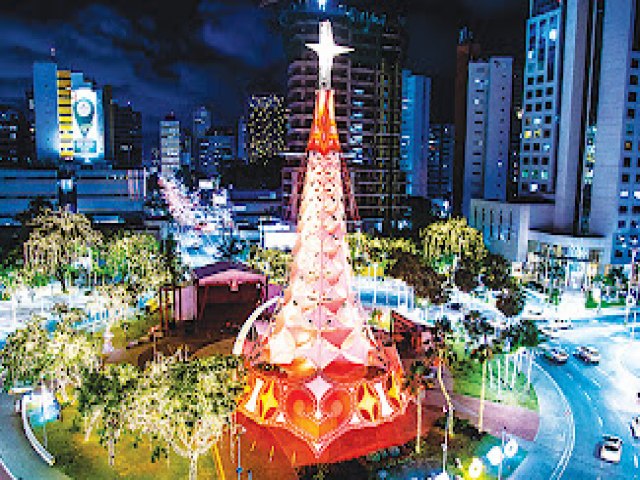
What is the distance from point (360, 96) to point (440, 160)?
268 feet

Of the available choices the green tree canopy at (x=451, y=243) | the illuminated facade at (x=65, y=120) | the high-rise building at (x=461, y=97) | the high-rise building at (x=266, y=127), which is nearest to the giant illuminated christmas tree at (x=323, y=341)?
the green tree canopy at (x=451, y=243)

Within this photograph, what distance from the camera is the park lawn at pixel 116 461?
1141 inches

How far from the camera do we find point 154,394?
2733cm

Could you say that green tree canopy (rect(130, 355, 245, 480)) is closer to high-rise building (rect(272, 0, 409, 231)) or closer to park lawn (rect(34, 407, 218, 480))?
park lawn (rect(34, 407, 218, 480))

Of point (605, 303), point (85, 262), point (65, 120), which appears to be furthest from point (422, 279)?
point (65, 120)

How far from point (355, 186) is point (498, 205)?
1110 inches

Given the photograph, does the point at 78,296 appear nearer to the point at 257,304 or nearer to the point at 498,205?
the point at 257,304

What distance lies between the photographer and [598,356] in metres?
47.0

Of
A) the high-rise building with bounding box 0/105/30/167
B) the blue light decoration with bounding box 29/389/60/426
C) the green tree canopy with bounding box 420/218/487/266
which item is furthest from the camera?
the high-rise building with bounding box 0/105/30/167

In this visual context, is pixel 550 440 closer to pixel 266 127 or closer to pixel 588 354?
pixel 588 354

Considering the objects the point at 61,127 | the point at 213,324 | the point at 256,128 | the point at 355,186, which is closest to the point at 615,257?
the point at 355,186

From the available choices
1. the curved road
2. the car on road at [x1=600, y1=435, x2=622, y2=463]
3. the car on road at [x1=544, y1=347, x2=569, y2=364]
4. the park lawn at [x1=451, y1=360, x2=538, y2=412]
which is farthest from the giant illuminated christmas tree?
the car on road at [x1=544, y1=347, x2=569, y2=364]

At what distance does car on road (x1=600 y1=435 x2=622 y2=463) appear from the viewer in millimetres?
31469

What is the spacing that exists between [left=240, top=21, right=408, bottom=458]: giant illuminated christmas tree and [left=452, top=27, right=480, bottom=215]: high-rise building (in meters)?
80.7
